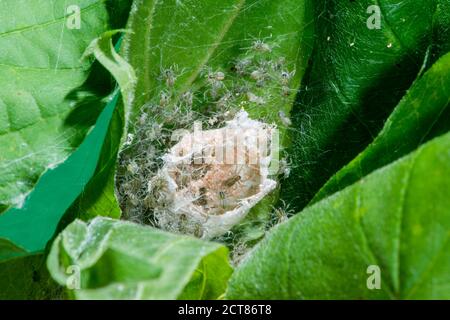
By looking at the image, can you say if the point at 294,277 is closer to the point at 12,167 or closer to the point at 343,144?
the point at 343,144

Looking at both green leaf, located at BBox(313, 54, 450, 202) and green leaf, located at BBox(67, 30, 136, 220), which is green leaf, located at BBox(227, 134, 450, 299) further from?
green leaf, located at BBox(67, 30, 136, 220)

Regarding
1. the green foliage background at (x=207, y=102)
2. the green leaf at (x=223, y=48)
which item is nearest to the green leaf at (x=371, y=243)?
the green foliage background at (x=207, y=102)

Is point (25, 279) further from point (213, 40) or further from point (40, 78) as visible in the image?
point (213, 40)

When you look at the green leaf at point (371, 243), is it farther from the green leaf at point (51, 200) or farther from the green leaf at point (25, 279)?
the green leaf at point (51, 200)

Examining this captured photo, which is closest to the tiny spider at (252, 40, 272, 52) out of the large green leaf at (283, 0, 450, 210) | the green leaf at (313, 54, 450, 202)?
the large green leaf at (283, 0, 450, 210)

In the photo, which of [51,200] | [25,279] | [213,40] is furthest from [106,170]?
[51,200]

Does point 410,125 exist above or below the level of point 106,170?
above
